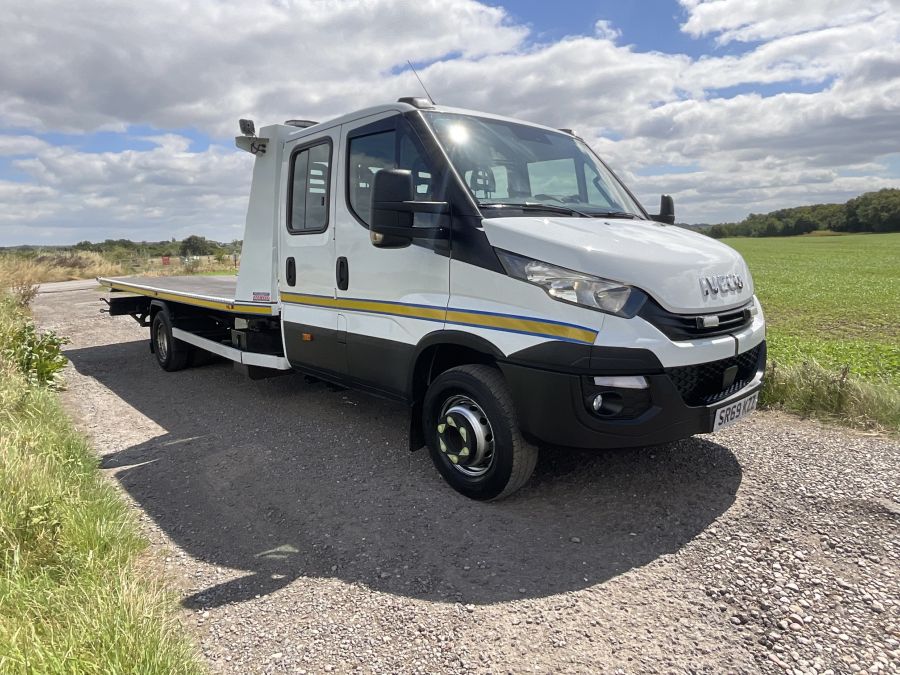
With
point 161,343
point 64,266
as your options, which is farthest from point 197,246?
point 161,343

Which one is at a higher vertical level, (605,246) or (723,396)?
(605,246)

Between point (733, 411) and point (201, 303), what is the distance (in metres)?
5.49

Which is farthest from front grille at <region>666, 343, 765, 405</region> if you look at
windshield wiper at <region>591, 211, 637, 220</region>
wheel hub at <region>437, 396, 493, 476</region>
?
windshield wiper at <region>591, 211, 637, 220</region>

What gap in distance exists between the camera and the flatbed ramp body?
5.76 metres

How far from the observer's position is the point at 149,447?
16.9 ft

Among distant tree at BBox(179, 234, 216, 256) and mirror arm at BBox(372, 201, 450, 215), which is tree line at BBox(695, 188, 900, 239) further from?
mirror arm at BBox(372, 201, 450, 215)

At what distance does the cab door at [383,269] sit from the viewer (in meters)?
3.92

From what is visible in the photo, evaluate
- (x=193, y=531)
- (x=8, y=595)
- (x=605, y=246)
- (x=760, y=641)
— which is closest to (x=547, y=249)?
(x=605, y=246)

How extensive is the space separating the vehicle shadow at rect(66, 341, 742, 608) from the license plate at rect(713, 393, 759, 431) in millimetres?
546

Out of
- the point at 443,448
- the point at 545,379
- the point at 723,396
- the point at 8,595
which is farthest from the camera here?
the point at 443,448

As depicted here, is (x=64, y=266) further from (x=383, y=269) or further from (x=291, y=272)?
(x=383, y=269)

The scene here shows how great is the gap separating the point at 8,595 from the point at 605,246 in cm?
323

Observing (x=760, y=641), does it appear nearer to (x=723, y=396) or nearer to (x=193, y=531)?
(x=723, y=396)

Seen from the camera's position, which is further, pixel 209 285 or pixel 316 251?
pixel 209 285
